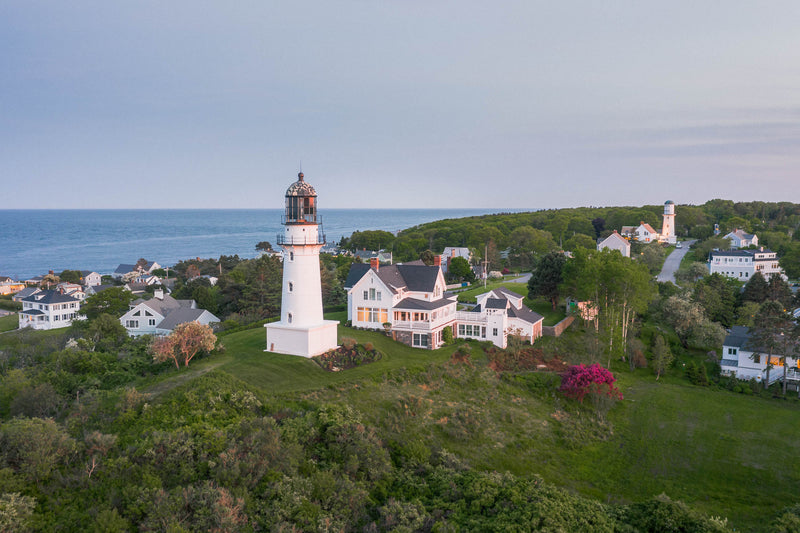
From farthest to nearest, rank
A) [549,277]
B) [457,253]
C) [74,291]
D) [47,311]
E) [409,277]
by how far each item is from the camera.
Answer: [457,253] < [74,291] < [47,311] < [549,277] < [409,277]

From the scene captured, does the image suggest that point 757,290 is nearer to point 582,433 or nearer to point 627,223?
point 582,433

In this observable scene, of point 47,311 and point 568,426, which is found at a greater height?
point 47,311

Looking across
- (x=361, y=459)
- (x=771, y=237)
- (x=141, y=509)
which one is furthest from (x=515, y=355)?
(x=771, y=237)

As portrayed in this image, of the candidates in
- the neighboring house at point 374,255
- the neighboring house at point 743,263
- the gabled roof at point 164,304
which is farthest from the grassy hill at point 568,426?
the neighboring house at point 374,255

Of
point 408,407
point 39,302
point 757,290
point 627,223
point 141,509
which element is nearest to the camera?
point 141,509

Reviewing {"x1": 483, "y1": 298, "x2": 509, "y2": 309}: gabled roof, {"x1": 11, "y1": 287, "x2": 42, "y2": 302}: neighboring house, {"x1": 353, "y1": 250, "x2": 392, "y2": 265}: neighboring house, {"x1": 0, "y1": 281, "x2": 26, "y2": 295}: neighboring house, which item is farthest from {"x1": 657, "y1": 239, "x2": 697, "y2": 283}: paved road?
{"x1": 0, "y1": 281, "x2": 26, "y2": 295}: neighboring house

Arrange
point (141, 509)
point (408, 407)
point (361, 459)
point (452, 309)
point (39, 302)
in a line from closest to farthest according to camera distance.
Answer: point (141, 509)
point (361, 459)
point (408, 407)
point (452, 309)
point (39, 302)

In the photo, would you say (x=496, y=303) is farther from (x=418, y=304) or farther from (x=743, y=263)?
(x=743, y=263)

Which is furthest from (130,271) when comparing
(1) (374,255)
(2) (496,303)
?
(2) (496,303)
